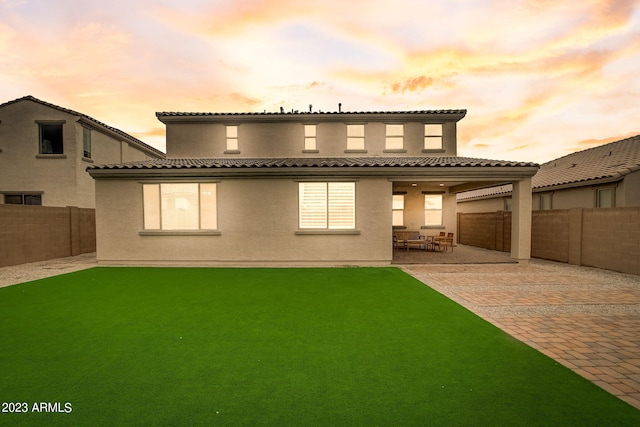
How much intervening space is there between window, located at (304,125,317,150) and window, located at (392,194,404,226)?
649cm

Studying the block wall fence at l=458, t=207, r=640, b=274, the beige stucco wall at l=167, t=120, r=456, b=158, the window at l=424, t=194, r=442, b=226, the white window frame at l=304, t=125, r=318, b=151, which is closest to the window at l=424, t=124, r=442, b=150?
the beige stucco wall at l=167, t=120, r=456, b=158

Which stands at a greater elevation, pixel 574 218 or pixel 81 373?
pixel 574 218

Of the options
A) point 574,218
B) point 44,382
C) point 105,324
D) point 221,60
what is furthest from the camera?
point 221,60

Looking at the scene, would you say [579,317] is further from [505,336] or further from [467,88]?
[467,88]

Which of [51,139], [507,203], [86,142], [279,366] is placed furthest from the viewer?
[507,203]

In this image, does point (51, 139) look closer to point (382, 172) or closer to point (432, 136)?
point (382, 172)

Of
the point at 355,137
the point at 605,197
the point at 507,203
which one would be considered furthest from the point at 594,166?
the point at 355,137

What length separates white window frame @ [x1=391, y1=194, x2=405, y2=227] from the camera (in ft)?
59.7

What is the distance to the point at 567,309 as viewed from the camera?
6.36 metres

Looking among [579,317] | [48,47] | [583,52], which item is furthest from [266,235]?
[583,52]

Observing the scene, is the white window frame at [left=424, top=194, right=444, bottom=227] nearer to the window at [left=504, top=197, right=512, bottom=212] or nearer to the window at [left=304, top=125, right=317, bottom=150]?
the window at [left=304, top=125, right=317, bottom=150]

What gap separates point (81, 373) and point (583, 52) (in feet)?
75.3

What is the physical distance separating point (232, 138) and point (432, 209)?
13.9m

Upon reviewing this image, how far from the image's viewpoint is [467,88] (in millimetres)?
19031
